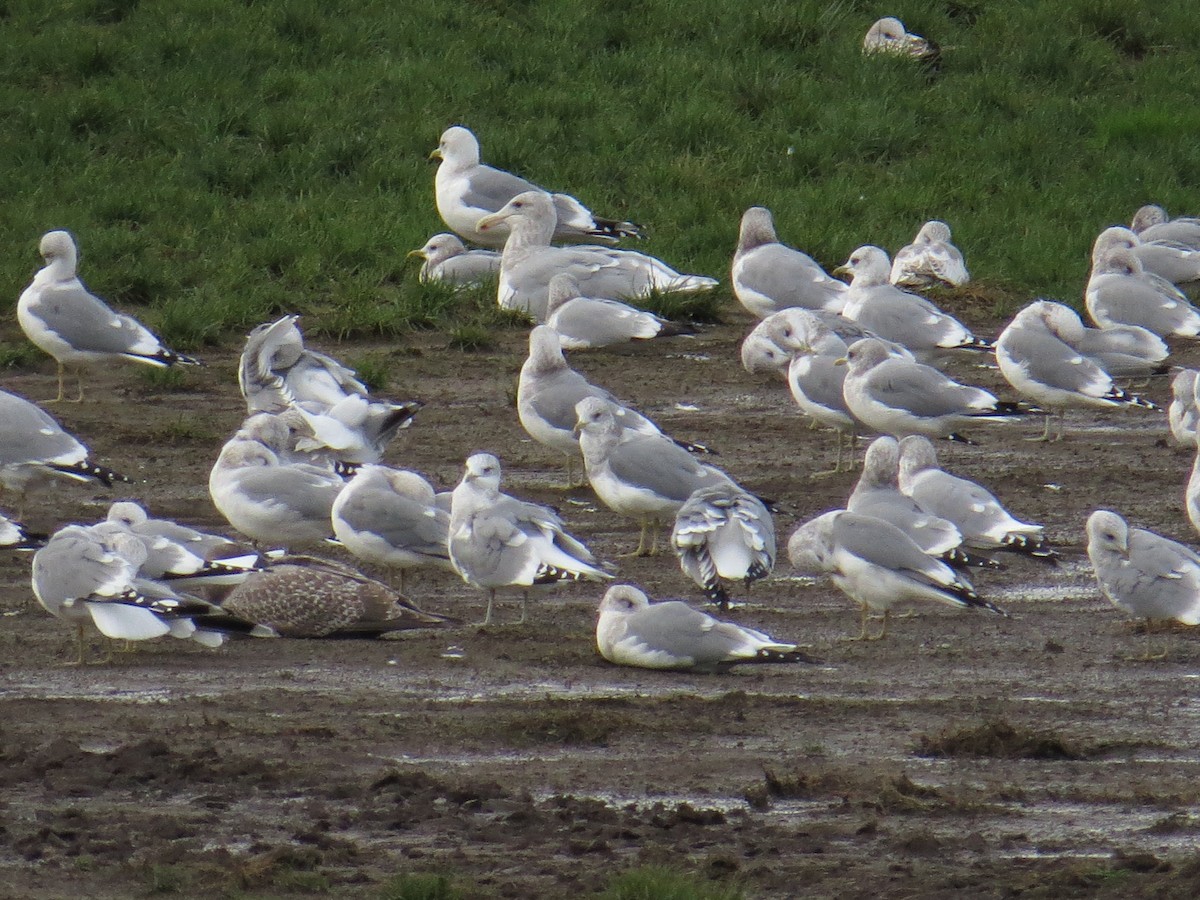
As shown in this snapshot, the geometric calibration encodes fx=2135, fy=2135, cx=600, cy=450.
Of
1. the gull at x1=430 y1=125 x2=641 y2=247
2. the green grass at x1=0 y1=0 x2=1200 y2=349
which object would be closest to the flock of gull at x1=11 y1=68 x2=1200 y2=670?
the gull at x1=430 y1=125 x2=641 y2=247

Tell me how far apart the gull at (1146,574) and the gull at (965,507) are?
1.53 ft

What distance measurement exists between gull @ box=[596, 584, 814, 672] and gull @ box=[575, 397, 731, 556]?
5.39 ft

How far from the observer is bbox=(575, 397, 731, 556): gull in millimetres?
9516

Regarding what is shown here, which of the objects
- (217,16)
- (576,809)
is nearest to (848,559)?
(576,809)

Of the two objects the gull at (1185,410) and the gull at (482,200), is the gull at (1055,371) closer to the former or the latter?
the gull at (1185,410)

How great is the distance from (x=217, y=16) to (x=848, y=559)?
36.1 feet

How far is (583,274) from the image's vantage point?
14305 mm

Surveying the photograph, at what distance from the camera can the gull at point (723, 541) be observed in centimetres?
842

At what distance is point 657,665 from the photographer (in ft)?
25.6

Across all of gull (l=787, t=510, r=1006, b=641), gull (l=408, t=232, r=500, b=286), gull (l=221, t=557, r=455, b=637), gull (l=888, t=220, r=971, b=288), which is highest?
gull (l=888, t=220, r=971, b=288)

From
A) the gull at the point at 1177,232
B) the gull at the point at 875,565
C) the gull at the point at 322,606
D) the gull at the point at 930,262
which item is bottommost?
the gull at the point at 322,606

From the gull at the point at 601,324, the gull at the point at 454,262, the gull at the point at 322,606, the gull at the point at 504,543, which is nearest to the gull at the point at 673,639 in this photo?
the gull at the point at 504,543

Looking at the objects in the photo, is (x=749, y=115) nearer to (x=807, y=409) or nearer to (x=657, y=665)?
(x=807, y=409)

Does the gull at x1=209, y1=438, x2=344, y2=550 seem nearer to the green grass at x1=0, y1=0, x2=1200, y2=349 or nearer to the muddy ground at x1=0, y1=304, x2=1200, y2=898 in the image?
the muddy ground at x1=0, y1=304, x2=1200, y2=898
